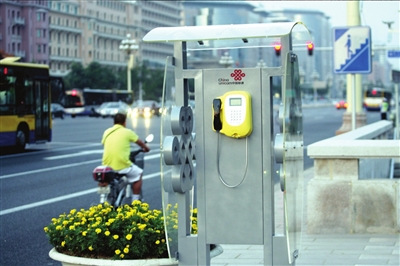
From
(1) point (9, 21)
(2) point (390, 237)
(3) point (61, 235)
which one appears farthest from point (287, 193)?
(1) point (9, 21)

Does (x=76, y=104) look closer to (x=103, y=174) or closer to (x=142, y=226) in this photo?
(x=103, y=174)

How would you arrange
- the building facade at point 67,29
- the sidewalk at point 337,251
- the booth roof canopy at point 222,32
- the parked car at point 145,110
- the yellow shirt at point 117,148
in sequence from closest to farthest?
the booth roof canopy at point 222,32, the sidewalk at point 337,251, the yellow shirt at point 117,148, the parked car at point 145,110, the building facade at point 67,29

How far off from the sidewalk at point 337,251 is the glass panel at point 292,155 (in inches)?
72.3

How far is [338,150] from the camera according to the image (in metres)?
11.6

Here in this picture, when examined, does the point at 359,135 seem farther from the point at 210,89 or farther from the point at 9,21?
the point at 9,21

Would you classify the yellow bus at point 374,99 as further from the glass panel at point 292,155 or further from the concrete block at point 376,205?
the glass panel at point 292,155

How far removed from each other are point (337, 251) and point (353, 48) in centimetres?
954

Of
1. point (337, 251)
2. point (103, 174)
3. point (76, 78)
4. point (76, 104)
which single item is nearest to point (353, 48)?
point (103, 174)

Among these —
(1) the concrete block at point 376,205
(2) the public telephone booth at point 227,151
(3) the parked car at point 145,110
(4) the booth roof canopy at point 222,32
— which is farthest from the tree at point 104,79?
(4) the booth roof canopy at point 222,32

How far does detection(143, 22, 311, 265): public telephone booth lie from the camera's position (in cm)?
748

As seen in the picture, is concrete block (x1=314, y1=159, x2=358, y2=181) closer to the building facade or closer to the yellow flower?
the yellow flower

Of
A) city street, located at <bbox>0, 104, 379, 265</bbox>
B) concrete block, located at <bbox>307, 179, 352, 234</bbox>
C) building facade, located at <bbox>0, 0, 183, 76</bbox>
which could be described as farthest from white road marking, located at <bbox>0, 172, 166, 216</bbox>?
building facade, located at <bbox>0, 0, 183, 76</bbox>

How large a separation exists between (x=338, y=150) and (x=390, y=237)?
3.76 feet

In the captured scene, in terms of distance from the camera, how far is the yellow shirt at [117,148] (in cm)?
1387
